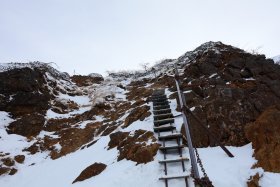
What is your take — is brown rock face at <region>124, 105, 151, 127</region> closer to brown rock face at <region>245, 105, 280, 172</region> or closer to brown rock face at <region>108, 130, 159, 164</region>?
brown rock face at <region>108, 130, 159, 164</region>

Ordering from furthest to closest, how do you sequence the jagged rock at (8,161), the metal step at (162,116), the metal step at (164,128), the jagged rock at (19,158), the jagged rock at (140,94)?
the jagged rock at (140,94), the jagged rock at (19,158), the jagged rock at (8,161), the metal step at (162,116), the metal step at (164,128)

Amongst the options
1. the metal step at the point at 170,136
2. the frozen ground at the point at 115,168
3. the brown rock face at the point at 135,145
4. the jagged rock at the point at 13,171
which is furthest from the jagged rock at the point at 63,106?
the metal step at the point at 170,136

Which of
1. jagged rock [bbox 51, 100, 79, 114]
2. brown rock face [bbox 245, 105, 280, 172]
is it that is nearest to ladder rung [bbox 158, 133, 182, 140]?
brown rock face [bbox 245, 105, 280, 172]

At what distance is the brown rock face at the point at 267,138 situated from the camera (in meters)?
9.28

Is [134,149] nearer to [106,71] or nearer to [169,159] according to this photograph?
[169,159]

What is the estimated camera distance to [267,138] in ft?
33.5

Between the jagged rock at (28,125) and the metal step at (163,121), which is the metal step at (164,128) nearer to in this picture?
the metal step at (163,121)

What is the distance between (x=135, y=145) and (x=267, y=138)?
20.9ft

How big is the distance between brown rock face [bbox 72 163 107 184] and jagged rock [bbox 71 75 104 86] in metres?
29.2

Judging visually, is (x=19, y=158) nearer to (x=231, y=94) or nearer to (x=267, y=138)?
(x=231, y=94)

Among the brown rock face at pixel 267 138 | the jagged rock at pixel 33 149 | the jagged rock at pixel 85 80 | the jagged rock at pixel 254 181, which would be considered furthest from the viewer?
the jagged rock at pixel 85 80

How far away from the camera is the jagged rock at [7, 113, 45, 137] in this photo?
71.4 ft

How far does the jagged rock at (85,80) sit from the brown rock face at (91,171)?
95.7 ft

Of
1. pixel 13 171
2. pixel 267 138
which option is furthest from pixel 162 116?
pixel 13 171
